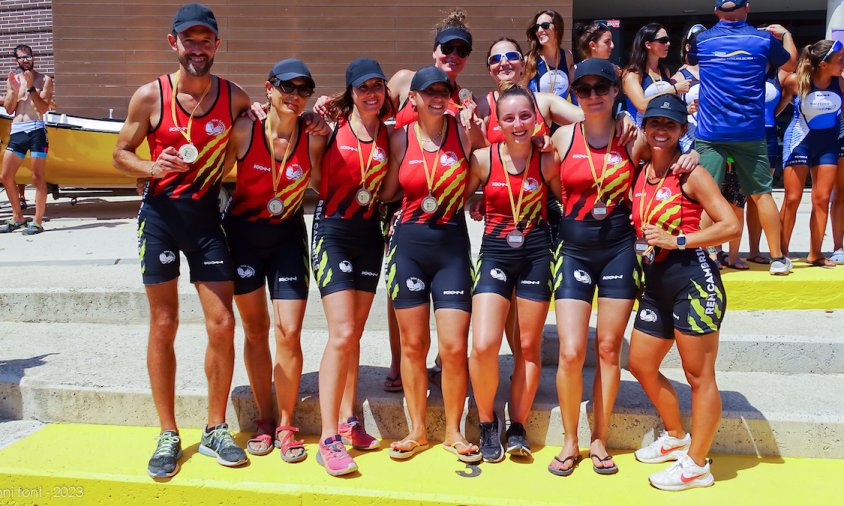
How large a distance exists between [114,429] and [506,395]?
2408 millimetres

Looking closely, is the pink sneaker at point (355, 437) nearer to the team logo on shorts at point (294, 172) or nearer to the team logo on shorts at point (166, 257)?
the team logo on shorts at point (166, 257)

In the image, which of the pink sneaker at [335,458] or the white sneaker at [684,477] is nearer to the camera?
the white sneaker at [684,477]

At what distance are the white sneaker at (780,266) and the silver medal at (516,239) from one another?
2.71m

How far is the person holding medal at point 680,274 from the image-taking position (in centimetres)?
386

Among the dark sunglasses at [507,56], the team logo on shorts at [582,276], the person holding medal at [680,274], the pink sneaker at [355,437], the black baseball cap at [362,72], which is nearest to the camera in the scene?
the person holding medal at [680,274]

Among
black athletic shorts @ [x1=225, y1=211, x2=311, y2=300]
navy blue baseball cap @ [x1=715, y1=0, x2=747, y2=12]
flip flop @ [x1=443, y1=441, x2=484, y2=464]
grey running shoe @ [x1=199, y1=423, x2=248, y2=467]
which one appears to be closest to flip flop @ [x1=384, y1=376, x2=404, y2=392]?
flip flop @ [x1=443, y1=441, x2=484, y2=464]

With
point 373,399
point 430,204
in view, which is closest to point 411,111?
point 430,204

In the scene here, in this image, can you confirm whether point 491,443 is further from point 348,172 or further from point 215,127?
point 215,127

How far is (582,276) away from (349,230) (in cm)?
129

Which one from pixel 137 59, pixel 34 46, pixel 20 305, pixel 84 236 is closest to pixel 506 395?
pixel 20 305

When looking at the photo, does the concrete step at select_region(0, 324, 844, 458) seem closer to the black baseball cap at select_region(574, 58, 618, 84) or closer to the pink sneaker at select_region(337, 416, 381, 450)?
the pink sneaker at select_region(337, 416, 381, 450)

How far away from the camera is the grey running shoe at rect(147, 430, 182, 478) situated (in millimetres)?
4105

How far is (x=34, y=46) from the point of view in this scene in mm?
13641

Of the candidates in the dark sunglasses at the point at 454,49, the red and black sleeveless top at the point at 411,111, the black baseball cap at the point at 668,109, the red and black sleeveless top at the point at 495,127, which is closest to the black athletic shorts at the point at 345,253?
the red and black sleeveless top at the point at 411,111
